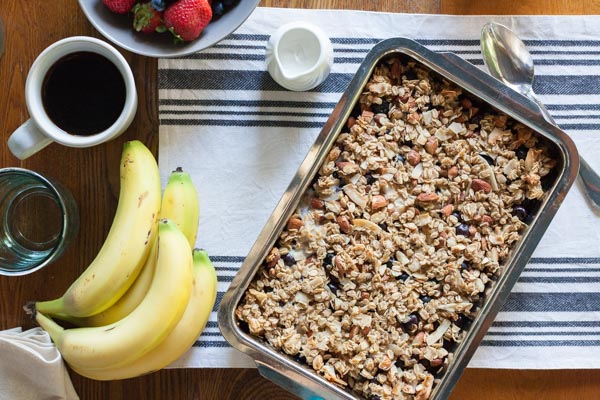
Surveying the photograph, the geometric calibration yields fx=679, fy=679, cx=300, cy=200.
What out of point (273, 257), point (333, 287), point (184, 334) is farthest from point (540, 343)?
point (184, 334)

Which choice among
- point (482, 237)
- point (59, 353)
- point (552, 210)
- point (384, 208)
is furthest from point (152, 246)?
point (552, 210)

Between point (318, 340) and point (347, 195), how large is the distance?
230 millimetres

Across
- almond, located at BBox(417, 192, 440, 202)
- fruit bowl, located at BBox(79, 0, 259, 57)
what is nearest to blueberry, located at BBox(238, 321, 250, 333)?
almond, located at BBox(417, 192, 440, 202)

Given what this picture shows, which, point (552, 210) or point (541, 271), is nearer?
point (552, 210)

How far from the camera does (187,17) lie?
104cm

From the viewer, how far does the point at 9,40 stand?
3.98ft

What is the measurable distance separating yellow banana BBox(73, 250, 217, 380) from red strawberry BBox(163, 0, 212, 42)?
1.15 feet

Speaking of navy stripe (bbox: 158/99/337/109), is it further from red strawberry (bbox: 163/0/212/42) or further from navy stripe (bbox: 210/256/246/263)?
navy stripe (bbox: 210/256/246/263)

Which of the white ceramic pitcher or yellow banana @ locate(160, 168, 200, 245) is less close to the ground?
the white ceramic pitcher

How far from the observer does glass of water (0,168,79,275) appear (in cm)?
118

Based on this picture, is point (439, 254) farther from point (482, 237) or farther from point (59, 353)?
point (59, 353)

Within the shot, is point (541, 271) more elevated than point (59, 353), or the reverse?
point (541, 271)

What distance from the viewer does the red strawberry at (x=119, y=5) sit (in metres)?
1.07

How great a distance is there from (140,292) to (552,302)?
71cm
